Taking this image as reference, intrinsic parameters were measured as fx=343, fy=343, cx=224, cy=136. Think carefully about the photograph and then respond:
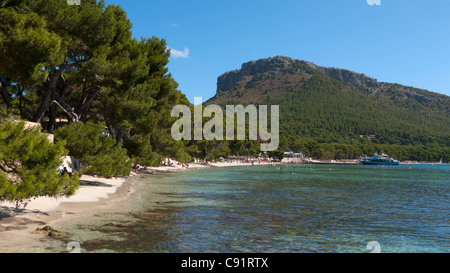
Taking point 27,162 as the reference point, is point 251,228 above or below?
below

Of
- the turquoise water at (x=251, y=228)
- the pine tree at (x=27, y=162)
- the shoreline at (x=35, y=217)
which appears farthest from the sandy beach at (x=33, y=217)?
the pine tree at (x=27, y=162)

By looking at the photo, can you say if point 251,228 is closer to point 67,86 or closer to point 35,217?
point 35,217

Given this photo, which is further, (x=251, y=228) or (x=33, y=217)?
(x=251, y=228)

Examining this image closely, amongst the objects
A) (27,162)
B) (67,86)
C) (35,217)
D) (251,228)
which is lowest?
(251,228)

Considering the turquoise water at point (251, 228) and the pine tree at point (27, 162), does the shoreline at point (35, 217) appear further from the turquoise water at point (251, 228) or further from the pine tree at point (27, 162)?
the pine tree at point (27, 162)

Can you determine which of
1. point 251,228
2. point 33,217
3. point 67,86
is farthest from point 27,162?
point 67,86

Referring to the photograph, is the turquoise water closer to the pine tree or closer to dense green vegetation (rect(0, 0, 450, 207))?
the pine tree

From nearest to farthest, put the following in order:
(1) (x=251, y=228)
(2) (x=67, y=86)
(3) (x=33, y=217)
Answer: (3) (x=33, y=217) → (1) (x=251, y=228) → (2) (x=67, y=86)

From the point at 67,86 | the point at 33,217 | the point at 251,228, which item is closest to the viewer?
the point at 33,217

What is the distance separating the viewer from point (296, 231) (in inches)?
646

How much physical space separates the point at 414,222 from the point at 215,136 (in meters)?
88.7

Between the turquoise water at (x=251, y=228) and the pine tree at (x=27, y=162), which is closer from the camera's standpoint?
the pine tree at (x=27, y=162)

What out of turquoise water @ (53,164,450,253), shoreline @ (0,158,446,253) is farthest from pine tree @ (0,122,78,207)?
turquoise water @ (53,164,450,253)

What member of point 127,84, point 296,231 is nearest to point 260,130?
point 127,84
